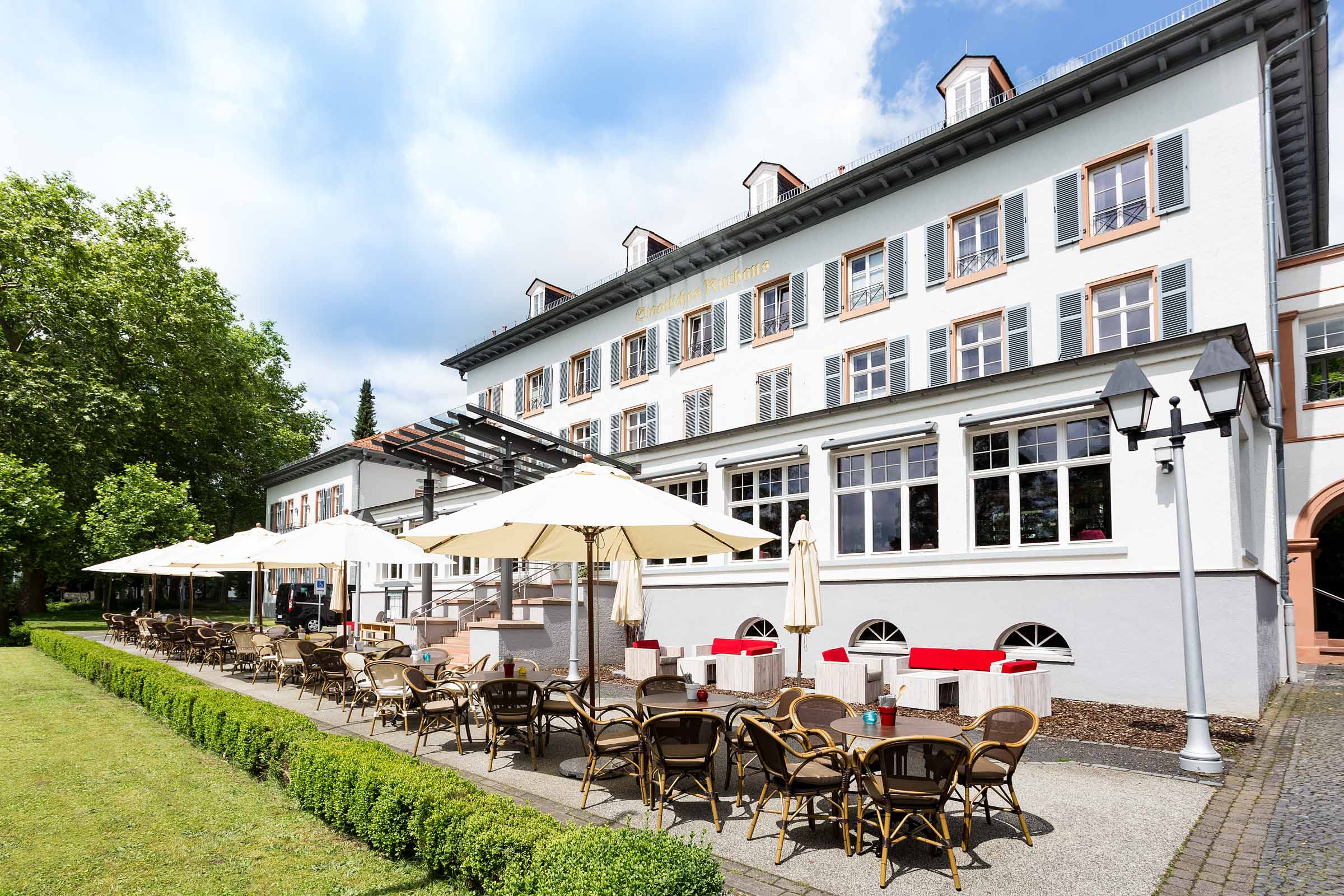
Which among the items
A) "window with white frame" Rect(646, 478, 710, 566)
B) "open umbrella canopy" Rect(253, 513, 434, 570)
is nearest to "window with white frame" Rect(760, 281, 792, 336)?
"window with white frame" Rect(646, 478, 710, 566)

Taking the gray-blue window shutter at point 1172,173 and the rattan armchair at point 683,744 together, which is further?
the gray-blue window shutter at point 1172,173

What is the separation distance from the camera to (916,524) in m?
14.9

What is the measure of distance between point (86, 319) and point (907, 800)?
1433 inches

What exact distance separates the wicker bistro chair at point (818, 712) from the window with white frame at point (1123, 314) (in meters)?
9.55

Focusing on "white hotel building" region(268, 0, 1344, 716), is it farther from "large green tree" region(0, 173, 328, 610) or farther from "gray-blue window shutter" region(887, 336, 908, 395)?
"large green tree" region(0, 173, 328, 610)

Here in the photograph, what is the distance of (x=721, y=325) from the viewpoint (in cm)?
2023

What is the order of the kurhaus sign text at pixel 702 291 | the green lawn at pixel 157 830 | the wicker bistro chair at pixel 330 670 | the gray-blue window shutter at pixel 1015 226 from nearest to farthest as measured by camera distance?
the green lawn at pixel 157 830 < the wicker bistro chair at pixel 330 670 < the gray-blue window shutter at pixel 1015 226 < the kurhaus sign text at pixel 702 291

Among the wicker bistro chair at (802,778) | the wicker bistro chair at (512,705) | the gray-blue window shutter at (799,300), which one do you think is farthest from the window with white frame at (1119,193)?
the wicker bistro chair at (512,705)

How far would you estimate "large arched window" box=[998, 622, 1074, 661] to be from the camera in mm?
12531

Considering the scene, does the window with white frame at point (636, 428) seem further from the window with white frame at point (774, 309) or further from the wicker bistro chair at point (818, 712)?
the wicker bistro chair at point (818, 712)

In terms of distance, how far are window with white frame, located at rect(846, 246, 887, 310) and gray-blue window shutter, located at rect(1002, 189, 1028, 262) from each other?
2665mm

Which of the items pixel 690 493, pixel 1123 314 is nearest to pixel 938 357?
pixel 1123 314

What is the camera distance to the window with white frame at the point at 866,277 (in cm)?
1705

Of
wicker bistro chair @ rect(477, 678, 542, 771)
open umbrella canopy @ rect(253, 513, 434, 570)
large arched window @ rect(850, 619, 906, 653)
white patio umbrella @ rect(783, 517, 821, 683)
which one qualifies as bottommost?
large arched window @ rect(850, 619, 906, 653)
